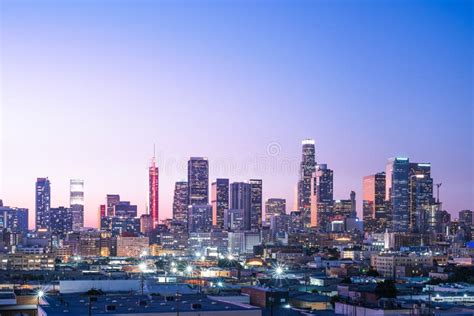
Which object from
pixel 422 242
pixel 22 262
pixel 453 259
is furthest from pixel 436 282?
pixel 422 242

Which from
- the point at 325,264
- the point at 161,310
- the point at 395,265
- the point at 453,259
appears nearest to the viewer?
the point at 161,310

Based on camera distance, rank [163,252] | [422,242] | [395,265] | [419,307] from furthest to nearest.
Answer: [163,252] → [422,242] → [395,265] → [419,307]

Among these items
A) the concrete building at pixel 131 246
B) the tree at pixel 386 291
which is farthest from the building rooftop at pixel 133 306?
the concrete building at pixel 131 246

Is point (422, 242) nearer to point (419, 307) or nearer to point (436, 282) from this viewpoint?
point (436, 282)

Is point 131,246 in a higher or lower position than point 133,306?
higher

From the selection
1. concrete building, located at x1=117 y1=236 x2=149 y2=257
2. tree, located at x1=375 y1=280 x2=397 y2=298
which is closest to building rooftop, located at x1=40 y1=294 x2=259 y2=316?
tree, located at x1=375 y1=280 x2=397 y2=298

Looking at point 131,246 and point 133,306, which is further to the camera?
point 131,246

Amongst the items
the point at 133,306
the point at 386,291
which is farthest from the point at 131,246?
the point at 133,306

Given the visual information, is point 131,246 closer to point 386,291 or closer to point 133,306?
point 386,291

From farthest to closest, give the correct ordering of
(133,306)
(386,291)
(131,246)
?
(131,246)
(386,291)
(133,306)

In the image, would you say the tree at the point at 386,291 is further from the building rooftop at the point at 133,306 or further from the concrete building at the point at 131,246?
the concrete building at the point at 131,246

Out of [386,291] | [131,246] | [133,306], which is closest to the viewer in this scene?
[133,306]
